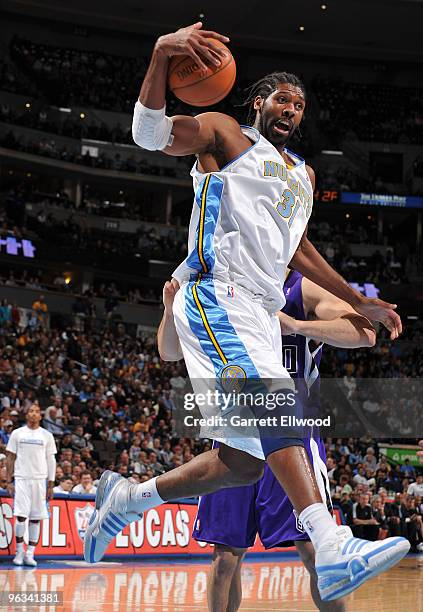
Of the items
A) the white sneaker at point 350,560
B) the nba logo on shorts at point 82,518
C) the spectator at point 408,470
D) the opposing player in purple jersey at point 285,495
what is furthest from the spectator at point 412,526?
the white sneaker at point 350,560

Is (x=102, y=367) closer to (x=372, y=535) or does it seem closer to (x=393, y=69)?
(x=372, y=535)

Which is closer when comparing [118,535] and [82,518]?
[82,518]

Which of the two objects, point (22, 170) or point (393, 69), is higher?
point (393, 69)

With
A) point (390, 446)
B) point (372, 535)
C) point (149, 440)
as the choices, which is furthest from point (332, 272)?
point (390, 446)

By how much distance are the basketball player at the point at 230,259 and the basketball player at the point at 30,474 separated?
272 inches

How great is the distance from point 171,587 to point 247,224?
6370mm

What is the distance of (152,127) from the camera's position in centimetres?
405

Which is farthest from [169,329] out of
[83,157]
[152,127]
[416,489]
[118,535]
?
[83,157]

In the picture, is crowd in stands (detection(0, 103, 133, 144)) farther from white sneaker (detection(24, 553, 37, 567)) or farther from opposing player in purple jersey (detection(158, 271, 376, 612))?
opposing player in purple jersey (detection(158, 271, 376, 612))

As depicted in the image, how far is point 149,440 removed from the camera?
57.9 ft

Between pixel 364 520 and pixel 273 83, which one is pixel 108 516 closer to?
pixel 273 83

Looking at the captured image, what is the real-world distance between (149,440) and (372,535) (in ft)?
15.4

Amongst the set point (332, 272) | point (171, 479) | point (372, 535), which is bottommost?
point (372, 535)

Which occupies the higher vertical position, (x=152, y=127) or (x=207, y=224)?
(x=152, y=127)
